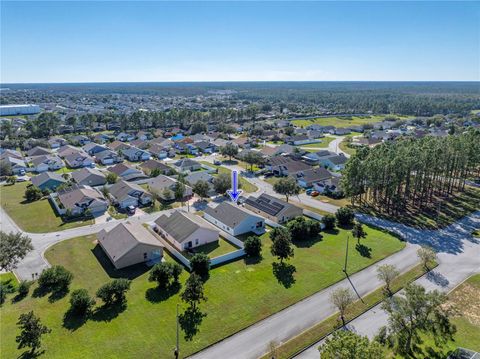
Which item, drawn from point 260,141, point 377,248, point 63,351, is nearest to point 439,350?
point 377,248

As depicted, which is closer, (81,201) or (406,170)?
(406,170)

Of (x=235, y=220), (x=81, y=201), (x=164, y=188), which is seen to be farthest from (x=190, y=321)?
(x=164, y=188)

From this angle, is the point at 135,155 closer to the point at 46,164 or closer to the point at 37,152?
the point at 46,164

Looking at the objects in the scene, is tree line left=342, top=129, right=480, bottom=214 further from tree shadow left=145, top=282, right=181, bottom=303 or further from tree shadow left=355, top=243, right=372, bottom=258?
tree shadow left=145, top=282, right=181, bottom=303

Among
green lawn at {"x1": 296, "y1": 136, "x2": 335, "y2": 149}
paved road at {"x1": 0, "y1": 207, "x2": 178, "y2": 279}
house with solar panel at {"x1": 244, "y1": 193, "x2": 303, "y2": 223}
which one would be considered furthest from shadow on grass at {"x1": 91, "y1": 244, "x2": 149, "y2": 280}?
green lawn at {"x1": 296, "y1": 136, "x2": 335, "y2": 149}

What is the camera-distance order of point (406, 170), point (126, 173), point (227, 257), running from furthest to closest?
point (126, 173)
point (406, 170)
point (227, 257)

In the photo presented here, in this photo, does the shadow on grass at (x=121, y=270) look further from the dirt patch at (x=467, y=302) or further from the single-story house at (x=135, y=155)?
the single-story house at (x=135, y=155)

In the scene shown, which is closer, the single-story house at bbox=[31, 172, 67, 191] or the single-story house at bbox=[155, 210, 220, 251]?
the single-story house at bbox=[155, 210, 220, 251]
